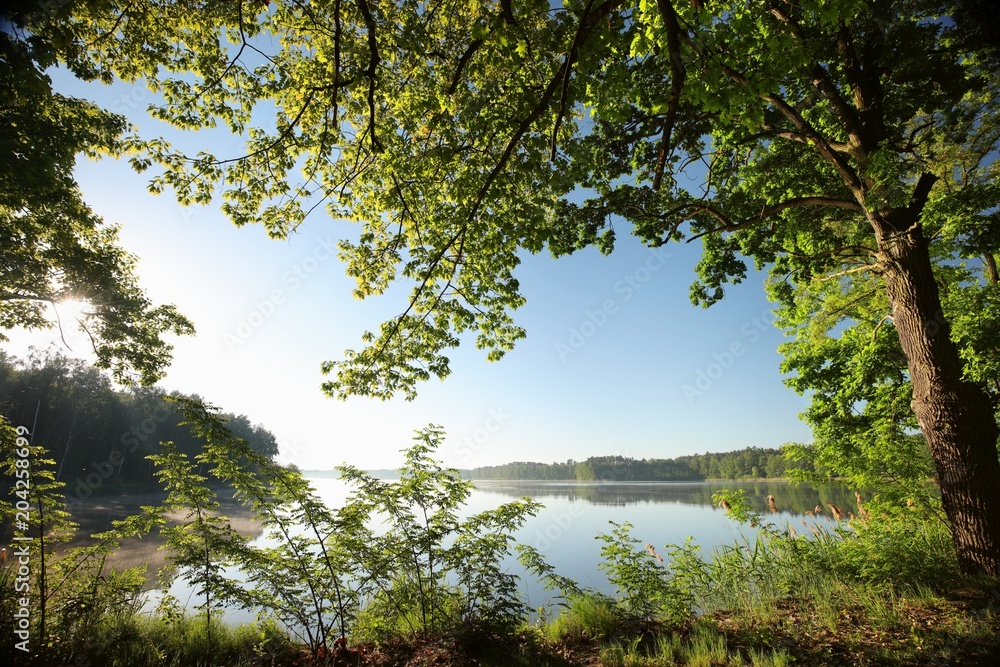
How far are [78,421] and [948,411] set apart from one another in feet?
199

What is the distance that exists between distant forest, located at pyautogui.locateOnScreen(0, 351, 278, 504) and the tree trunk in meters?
40.6

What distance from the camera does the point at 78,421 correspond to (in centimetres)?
3938

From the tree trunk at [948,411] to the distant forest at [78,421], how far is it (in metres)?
40.6

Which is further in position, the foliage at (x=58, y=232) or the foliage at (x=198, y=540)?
the foliage at (x=58, y=232)

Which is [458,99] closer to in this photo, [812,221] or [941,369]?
[812,221]

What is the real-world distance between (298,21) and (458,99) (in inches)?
114

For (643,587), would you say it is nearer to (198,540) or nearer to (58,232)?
(198,540)

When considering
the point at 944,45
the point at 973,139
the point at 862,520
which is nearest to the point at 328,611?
the point at 862,520

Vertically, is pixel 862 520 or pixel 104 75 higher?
pixel 104 75

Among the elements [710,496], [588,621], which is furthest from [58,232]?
[710,496]

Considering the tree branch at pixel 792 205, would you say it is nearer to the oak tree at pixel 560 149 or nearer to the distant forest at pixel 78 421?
the oak tree at pixel 560 149

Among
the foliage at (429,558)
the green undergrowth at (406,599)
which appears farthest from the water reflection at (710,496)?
the foliage at (429,558)

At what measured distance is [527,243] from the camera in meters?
5.63

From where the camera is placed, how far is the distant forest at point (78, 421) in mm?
35688
